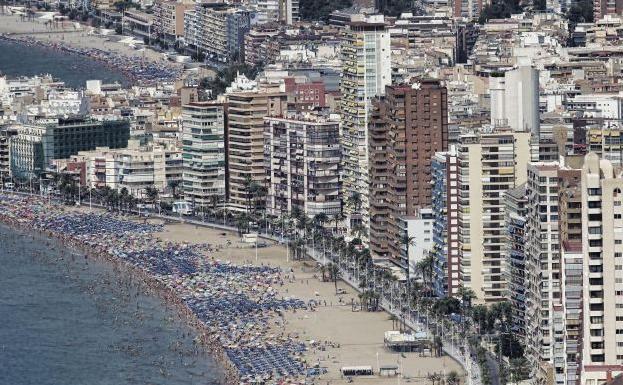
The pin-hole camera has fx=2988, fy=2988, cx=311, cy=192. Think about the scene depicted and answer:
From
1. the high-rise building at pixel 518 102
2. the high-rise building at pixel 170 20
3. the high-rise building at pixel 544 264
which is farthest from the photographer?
the high-rise building at pixel 170 20

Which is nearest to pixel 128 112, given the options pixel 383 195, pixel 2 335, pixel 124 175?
pixel 124 175

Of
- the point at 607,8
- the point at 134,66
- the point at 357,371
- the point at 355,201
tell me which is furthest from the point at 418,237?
the point at 134,66

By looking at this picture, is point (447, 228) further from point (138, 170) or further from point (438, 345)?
point (138, 170)

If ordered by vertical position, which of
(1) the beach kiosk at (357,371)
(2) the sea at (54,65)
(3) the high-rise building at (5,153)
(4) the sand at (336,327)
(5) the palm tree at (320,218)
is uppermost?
(2) the sea at (54,65)

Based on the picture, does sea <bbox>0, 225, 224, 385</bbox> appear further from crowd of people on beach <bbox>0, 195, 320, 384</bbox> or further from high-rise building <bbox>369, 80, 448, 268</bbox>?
high-rise building <bbox>369, 80, 448, 268</bbox>

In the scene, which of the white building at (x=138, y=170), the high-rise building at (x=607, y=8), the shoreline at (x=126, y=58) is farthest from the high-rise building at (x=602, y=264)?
the high-rise building at (x=607, y=8)

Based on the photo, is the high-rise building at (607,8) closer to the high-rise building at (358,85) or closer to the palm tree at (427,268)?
the high-rise building at (358,85)
